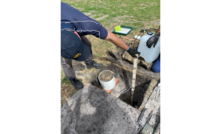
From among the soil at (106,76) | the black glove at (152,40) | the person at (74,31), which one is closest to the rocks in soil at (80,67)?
the soil at (106,76)

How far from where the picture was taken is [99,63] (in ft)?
10.5

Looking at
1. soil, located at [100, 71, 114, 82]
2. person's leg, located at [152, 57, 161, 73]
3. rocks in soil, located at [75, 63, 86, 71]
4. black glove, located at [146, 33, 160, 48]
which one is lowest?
soil, located at [100, 71, 114, 82]

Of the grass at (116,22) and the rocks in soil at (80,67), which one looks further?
the rocks in soil at (80,67)

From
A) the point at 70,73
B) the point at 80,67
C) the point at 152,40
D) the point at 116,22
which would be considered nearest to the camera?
the point at 152,40

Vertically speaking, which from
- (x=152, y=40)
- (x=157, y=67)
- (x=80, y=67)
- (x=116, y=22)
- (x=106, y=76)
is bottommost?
(x=106, y=76)

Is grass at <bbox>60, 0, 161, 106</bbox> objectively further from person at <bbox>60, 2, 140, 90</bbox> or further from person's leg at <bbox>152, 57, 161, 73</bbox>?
person's leg at <bbox>152, 57, 161, 73</bbox>

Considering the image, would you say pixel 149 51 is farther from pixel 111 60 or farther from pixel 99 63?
pixel 99 63

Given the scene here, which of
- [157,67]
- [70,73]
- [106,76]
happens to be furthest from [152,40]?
[70,73]

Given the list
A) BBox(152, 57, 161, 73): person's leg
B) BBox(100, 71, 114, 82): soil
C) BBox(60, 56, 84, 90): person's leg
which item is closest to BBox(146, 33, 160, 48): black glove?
BBox(152, 57, 161, 73): person's leg

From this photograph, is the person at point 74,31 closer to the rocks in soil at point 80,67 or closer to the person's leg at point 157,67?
the person's leg at point 157,67

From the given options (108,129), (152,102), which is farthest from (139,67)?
(108,129)

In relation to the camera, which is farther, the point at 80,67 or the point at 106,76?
the point at 80,67

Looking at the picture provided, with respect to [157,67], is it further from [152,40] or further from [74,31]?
[74,31]

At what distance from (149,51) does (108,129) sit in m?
1.98
